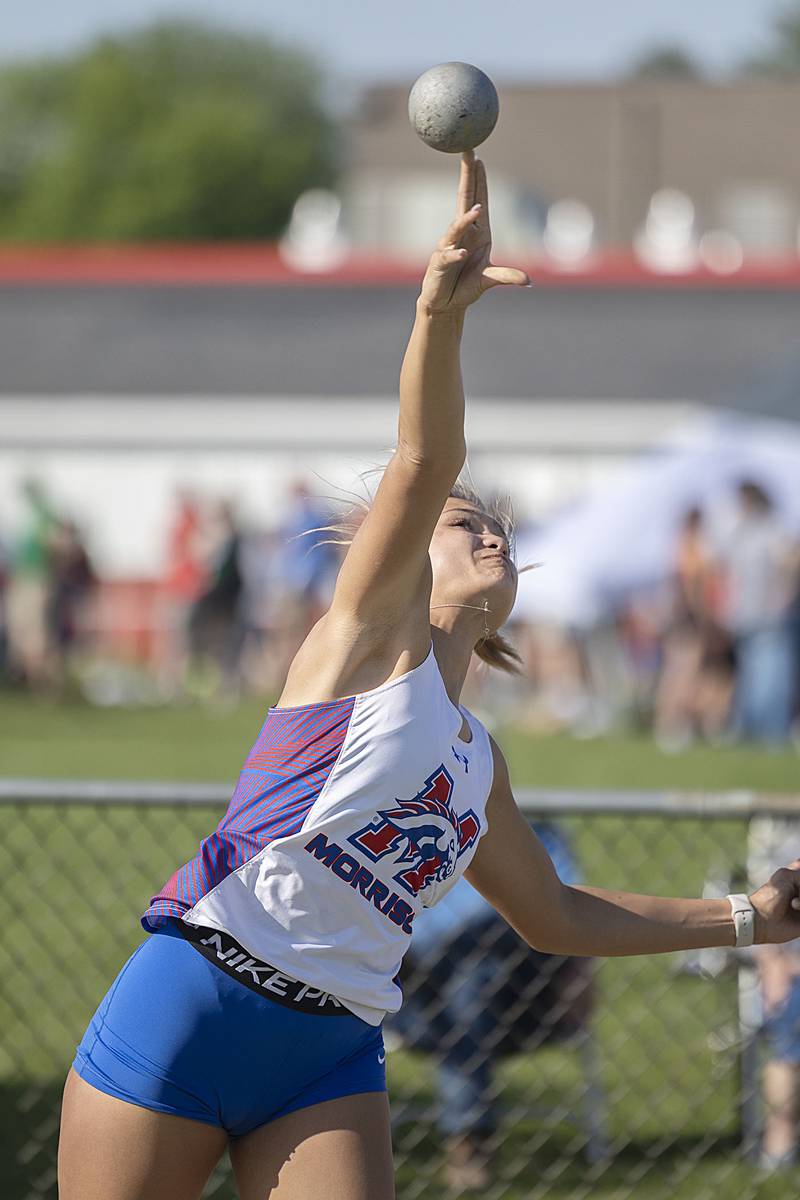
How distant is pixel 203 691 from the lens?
17.5 meters

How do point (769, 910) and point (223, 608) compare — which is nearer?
point (769, 910)

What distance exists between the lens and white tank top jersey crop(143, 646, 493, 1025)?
2588 millimetres

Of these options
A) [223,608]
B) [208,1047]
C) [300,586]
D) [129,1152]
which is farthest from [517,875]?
[223,608]

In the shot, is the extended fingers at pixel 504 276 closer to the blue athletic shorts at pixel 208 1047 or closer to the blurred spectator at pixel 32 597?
the blue athletic shorts at pixel 208 1047

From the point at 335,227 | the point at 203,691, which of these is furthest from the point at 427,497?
the point at 335,227

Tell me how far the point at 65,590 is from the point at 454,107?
15.4m

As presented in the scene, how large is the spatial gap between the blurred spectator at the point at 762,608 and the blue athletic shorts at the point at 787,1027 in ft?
29.1

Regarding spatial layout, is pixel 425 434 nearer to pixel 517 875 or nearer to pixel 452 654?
pixel 452 654

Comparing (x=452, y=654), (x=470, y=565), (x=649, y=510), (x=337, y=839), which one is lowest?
(x=649, y=510)

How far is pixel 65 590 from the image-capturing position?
17.3 m

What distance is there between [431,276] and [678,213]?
20278 mm

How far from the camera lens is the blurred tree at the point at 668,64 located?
45.5ft

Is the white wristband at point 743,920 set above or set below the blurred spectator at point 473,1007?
above

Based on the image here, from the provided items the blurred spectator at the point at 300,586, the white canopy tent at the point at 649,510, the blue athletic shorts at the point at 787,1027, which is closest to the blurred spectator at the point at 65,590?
the blurred spectator at the point at 300,586
